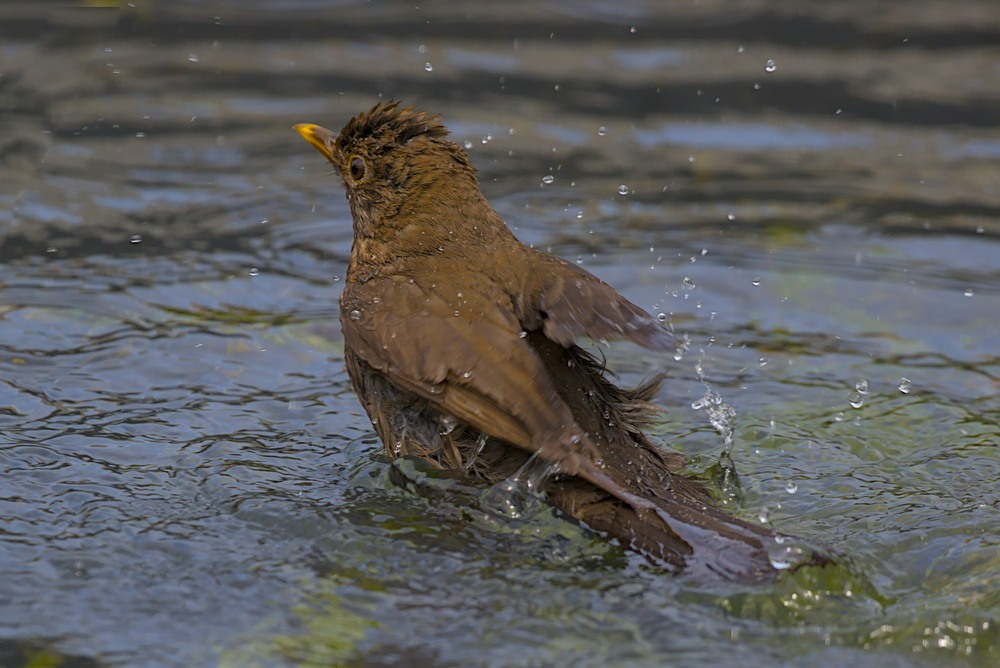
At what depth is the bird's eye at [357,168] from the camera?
6.43 m

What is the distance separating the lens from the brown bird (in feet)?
17.0

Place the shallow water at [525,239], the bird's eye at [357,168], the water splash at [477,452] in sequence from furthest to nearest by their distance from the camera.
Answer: the bird's eye at [357,168]
the water splash at [477,452]
the shallow water at [525,239]

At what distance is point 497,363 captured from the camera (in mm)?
5309

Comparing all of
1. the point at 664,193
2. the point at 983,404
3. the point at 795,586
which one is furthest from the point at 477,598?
the point at 664,193

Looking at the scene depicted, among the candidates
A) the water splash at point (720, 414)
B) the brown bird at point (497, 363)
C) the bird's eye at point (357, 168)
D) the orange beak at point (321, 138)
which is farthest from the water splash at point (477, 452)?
the orange beak at point (321, 138)

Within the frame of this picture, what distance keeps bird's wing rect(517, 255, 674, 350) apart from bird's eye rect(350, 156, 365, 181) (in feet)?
3.74

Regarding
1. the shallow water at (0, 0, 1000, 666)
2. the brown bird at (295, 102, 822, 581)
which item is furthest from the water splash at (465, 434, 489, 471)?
the shallow water at (0, 0, 1000, 666)

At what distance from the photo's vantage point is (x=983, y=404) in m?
6.92

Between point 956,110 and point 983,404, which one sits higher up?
point 956,110

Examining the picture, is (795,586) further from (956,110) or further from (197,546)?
(956,110)

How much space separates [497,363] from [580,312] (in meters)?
0.39

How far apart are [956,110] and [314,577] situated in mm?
7151

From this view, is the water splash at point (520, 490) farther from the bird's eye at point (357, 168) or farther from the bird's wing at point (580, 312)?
the bird's eye at point (357, 168)

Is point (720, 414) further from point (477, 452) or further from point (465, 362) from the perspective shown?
point (465, 362)
